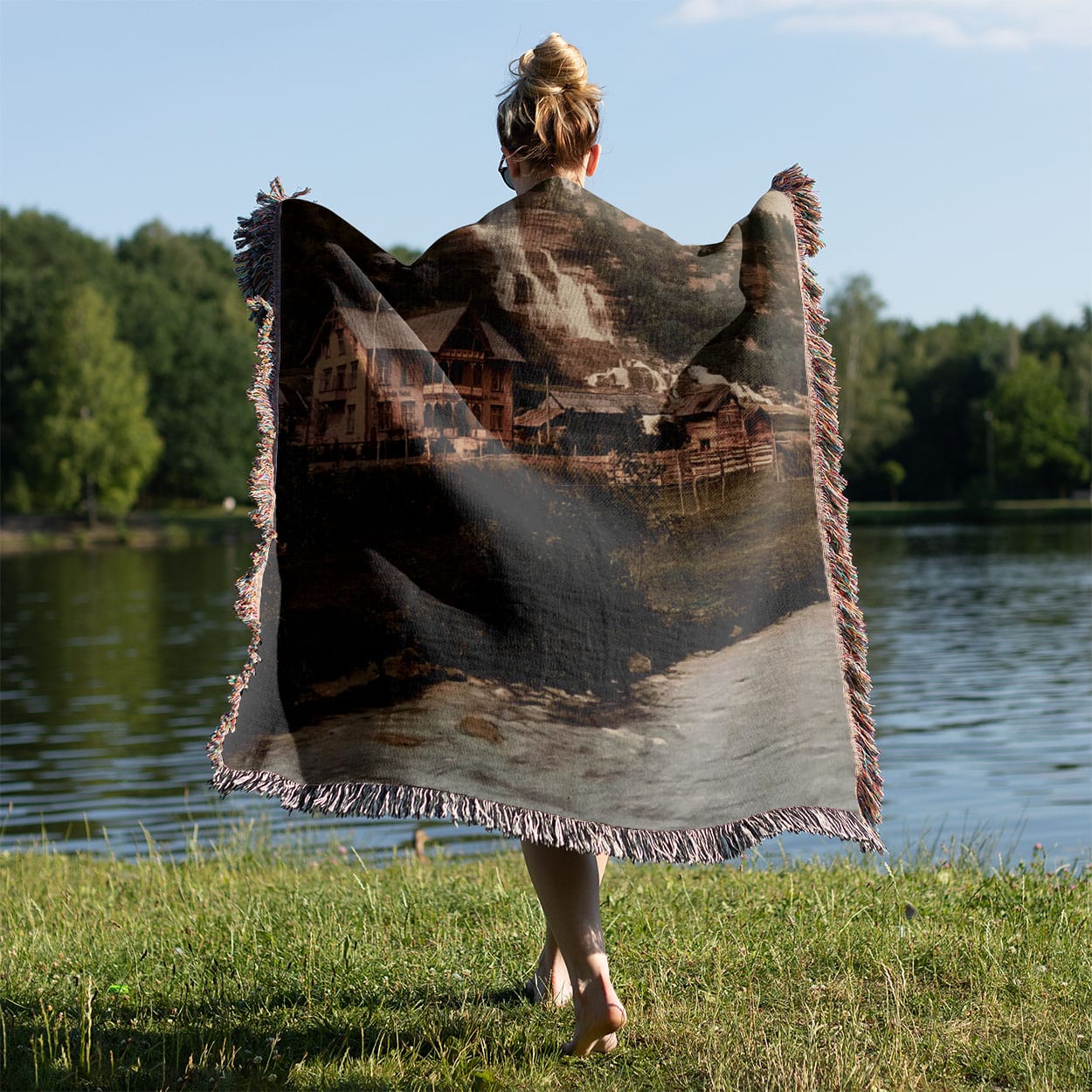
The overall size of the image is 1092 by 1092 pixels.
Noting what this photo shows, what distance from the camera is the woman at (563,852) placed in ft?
9.66

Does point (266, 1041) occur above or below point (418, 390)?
below

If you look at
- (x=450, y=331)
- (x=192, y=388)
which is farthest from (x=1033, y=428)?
(x=450, y=331)

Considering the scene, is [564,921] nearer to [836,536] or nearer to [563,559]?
[563,559]

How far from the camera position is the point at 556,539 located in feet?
10.3

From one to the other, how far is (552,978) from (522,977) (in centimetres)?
23

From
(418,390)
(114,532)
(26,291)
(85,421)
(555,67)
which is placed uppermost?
(26,291)

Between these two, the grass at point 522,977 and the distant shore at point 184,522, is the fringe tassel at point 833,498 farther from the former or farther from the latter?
the distant shore at point 184,522

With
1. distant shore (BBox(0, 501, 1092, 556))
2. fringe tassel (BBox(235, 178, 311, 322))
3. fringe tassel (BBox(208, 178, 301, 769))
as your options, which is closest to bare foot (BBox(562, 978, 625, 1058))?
fringe tassel (BBox(208, 178, 301, 769))

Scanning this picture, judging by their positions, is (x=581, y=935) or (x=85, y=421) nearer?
(x=581, y=935)

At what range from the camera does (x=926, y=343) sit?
74.6 metres

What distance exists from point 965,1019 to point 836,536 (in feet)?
3.78

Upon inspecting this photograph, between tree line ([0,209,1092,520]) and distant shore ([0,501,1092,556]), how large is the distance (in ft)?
3.16

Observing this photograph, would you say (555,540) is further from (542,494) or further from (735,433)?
(735,433)

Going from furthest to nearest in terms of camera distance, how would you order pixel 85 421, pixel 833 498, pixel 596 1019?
pixel 85 421 → pixel 833 498 → pixel 596 1019
